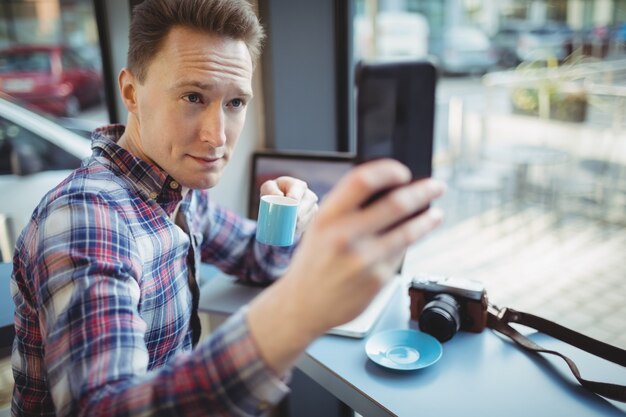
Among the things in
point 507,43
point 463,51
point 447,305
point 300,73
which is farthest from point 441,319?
point 463,51

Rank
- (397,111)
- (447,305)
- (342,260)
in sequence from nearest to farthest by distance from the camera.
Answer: (342,260) < (397,111) < (447,305)

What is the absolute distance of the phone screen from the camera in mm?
642

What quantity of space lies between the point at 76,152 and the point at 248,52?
168cm

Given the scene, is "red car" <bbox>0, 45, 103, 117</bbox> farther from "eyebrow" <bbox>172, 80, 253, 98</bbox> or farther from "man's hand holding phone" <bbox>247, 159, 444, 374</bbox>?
"man's hand holding phone" <bbox>247, 159, 444, 374</bbox>

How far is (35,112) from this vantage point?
246cm

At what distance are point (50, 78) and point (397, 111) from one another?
481 cm

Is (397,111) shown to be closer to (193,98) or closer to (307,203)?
(193,98)

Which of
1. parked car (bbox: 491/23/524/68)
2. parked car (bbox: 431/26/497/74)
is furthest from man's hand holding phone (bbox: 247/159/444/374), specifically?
parked car (bbox: 431/26/497/74)

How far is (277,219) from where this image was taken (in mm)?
1229

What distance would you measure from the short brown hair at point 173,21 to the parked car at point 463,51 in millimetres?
5994

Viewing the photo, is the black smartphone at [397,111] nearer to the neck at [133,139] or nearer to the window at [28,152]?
the neck at [133,139]

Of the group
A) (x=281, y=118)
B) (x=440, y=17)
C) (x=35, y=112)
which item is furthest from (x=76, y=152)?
(x=440, y=17)

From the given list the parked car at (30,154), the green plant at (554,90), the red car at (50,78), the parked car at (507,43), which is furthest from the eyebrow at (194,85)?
the parked car at (507,43)

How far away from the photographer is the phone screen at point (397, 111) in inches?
25.3
